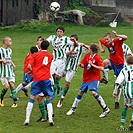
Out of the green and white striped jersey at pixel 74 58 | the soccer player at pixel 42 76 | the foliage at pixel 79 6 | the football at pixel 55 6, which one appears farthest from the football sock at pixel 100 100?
the foliage at pixel 79 6

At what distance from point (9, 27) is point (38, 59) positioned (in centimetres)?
2384

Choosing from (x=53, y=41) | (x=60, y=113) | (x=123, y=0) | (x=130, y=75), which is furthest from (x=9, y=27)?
(x=130, y=75)

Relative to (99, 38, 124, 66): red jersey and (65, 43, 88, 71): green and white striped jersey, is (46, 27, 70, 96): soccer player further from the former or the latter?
(99, 38, 124, 66): red jersey

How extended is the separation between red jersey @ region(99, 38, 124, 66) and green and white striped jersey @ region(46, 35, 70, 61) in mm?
A: 1177

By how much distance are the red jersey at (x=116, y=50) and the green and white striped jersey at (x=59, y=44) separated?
1177 millimetres

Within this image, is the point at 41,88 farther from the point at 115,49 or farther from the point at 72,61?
the point at 115,49

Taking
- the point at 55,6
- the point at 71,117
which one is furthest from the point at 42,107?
the point at 55,6

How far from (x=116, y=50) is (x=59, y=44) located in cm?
180

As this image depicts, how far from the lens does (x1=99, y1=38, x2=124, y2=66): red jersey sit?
16.1 m

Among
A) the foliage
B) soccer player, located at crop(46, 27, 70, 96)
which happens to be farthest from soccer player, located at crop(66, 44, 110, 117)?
the foliage

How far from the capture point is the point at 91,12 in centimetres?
4184

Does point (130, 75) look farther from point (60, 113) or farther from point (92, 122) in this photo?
point (60, 113)

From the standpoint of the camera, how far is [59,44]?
55.9 ft

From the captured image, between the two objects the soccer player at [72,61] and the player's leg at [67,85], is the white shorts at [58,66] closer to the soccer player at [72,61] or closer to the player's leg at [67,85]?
the soccer player at [72,61]
